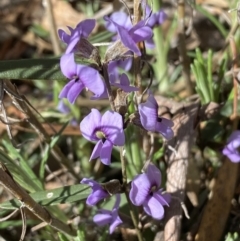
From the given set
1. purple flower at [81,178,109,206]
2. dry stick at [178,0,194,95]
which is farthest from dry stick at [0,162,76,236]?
dry stick at [178,0,194,95]

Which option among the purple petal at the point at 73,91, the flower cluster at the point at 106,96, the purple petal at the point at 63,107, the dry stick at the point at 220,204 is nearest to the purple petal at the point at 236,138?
the dry stick at the point at 220,204

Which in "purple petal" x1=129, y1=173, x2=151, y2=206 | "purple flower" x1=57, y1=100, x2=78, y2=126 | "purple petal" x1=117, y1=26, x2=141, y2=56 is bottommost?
"purple flower" x1=57, y1=100, x2=78, y2=126

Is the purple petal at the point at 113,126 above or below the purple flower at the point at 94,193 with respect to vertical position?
above

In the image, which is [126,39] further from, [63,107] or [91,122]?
[63,107]

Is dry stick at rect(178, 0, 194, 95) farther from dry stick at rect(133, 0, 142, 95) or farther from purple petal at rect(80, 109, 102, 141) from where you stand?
purple petal at rect(80, 109, 102, 141)

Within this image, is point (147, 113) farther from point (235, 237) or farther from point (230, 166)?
point (230, 166)

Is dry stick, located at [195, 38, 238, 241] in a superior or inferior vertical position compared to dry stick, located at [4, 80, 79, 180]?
inferior

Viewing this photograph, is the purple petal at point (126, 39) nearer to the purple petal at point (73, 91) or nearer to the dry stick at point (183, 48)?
the purple petal at point (73, 91)

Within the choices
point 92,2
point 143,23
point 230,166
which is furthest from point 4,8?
point 143,23
